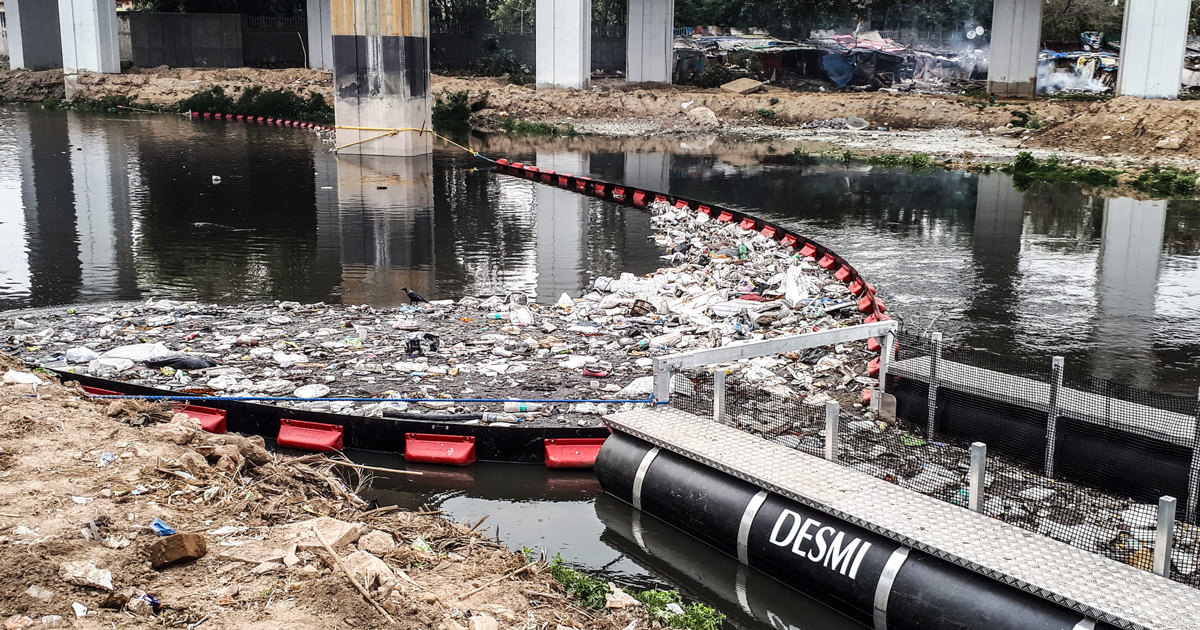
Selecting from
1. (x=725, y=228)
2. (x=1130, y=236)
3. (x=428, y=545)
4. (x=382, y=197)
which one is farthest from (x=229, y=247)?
(x=1130, y=236)

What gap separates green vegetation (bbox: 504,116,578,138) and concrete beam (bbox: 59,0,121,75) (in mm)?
21318

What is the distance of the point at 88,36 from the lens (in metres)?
48.0

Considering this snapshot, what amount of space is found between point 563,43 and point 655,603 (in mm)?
36595

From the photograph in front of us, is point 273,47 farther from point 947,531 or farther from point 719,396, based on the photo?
point 947,531

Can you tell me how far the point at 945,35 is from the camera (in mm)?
59906

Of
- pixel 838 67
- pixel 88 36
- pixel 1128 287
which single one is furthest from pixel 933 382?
pixel 88 36

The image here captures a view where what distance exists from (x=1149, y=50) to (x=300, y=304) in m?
28.7

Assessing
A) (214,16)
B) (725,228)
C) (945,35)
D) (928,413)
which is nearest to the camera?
(928,413)

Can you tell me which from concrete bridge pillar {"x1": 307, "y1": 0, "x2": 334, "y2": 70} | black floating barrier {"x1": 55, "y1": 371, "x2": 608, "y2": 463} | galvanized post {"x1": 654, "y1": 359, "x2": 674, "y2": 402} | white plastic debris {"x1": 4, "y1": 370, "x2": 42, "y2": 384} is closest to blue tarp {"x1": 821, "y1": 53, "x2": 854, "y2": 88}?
concrete bridge pillar {"x1": 307, "y1": 0, "x2": 334, "y2": 70}

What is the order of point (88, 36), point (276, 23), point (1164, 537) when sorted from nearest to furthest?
point (1164, 537) → point (88, 36) → point (276, 23)

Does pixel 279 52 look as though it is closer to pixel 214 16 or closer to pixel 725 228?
pixel 214 16

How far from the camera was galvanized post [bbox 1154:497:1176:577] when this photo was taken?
5391mm

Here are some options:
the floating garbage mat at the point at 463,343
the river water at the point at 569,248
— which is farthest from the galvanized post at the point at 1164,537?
the floating garbage mat at the point at 463,343

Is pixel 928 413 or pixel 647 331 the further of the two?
pixel 647 331
